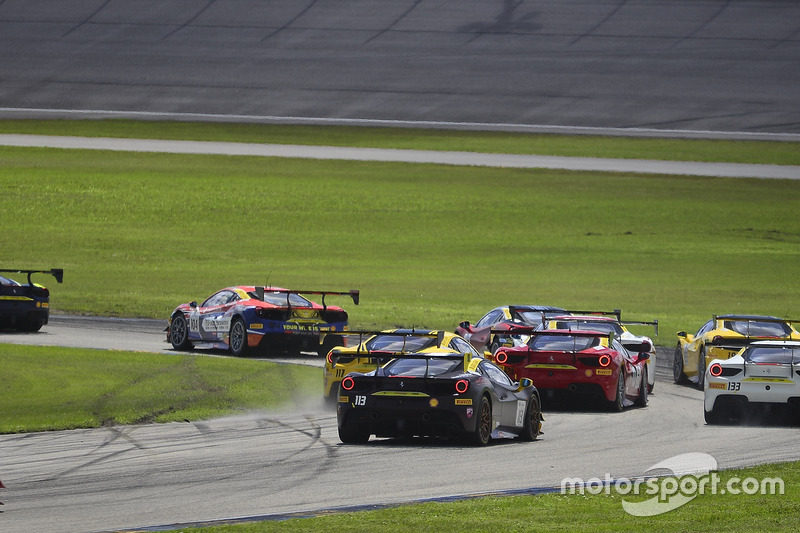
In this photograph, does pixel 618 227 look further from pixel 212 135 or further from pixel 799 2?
pixel 799 2

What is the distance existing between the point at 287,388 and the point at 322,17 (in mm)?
56690

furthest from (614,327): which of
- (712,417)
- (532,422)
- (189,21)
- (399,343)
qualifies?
(189,21)

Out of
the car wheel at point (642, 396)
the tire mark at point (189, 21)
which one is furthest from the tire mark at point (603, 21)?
the car wheel at point (642, 396)

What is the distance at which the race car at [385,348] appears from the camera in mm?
14968

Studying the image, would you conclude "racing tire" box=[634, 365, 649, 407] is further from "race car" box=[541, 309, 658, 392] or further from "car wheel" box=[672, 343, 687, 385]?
"car wheel" box=[672, 343, 687, 385]

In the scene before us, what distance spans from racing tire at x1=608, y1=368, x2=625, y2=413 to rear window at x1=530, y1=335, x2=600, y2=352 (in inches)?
21.9

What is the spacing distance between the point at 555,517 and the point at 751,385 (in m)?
7.23

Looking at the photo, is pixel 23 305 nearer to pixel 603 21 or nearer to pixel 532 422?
pixel 532 422

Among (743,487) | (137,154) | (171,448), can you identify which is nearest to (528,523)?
(743,487)

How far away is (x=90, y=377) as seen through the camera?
17.8 meters

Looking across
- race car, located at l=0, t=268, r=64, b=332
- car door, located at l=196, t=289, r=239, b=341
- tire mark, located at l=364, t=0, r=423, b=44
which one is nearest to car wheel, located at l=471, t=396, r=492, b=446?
car door, located at l=196, t=289, r=239, b=341

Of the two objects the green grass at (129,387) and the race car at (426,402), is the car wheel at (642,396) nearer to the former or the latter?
the green grass at (129,387)

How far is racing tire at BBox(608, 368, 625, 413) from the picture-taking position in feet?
56.0

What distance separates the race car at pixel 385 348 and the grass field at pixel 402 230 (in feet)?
37.6
